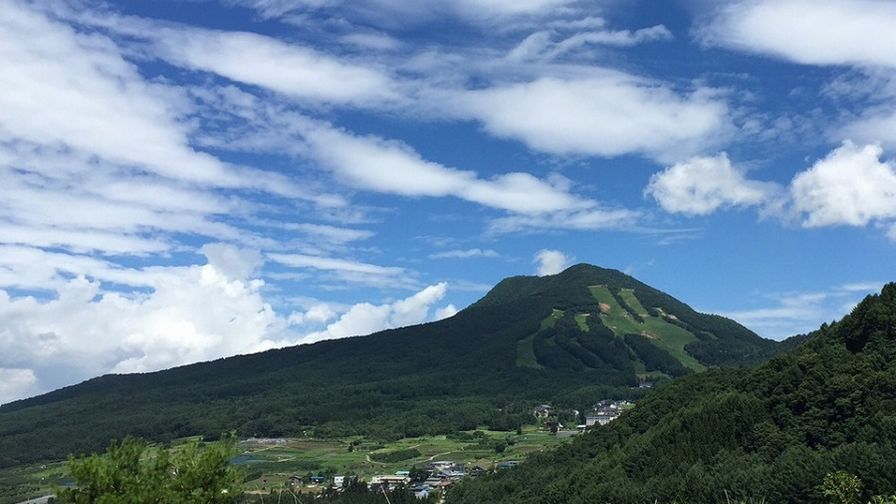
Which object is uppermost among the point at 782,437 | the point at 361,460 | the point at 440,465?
the point at 782,437

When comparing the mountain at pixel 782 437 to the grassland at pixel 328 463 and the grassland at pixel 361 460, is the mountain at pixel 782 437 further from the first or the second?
the grassland at pixel 328 463

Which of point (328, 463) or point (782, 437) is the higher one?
point (782, 437)

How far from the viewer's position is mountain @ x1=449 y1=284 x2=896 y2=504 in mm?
57062

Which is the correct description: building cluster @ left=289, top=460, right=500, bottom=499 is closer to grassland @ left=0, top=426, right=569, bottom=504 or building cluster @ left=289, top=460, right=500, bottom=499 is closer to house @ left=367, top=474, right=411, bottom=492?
house @ left=367, top=474, right=411, bottom=492

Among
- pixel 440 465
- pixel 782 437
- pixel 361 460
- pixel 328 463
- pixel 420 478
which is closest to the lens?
pixel 782 437

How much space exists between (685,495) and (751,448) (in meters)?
15.9

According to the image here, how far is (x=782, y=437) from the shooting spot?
71.9 metres

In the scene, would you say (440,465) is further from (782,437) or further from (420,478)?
(782,437)

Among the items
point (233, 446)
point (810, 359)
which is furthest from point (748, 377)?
point (233, 446)

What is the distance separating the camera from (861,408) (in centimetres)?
6688

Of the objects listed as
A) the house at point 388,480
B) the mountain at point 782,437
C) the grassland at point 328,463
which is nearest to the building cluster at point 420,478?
the house at point 388,480

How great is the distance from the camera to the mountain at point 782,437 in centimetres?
5706

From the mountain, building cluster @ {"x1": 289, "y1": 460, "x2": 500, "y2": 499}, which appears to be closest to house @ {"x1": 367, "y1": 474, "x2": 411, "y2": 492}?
building cluster @ {"x1": 289, "y1": 460, "x2": 500, "y2": 499}

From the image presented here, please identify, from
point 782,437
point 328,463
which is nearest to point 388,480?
point 328,463
